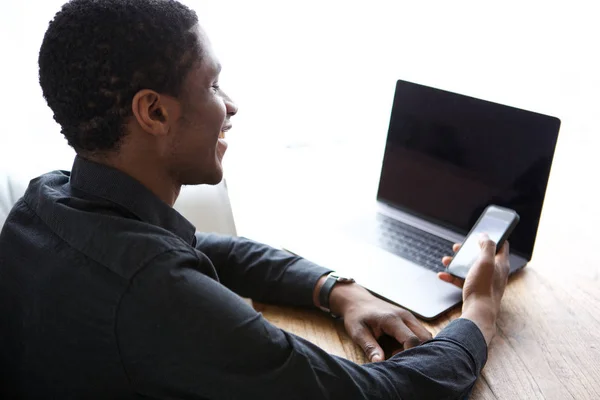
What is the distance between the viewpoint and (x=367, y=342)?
3.40 ft

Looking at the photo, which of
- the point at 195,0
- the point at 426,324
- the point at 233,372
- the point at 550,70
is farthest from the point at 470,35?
the point at 233,372

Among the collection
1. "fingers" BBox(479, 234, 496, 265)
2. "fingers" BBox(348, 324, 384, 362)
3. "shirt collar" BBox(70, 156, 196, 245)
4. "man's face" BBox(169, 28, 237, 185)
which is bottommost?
"fingers" BBox(348, 324, 384, 362)

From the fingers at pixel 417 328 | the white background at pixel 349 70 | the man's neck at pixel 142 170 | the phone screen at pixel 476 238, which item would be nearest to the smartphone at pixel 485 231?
the phone screen at pixel 476 238

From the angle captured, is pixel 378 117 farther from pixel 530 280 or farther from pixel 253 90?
pixel 530 280

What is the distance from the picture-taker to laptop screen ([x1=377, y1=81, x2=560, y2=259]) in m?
1.28

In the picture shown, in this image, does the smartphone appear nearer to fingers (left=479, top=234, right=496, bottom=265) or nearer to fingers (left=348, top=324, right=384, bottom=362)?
fingers (left=479, top=234, right=496, bottom=265)

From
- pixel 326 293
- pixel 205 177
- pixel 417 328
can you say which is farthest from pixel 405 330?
pixel 205 177

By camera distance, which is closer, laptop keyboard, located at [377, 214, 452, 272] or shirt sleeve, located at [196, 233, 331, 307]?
shirt sleeve, located at [196, 233, 331, 307]

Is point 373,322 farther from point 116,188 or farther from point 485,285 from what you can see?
point 116,188

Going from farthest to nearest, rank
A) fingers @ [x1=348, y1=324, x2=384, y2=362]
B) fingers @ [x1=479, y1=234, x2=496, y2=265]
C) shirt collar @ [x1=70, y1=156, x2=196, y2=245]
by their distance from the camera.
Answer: fingers @ [x1=479, y1=234, x2=496, y2=265] < fingers @ [x1=348, y1=324, x2=384, y2=362] < shirt collar @ [x1=70, y1=156, x2=196, y2=245]

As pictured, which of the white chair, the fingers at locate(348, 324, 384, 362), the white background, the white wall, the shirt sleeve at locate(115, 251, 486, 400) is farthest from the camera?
the white wall

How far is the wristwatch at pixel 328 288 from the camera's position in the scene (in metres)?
1.14

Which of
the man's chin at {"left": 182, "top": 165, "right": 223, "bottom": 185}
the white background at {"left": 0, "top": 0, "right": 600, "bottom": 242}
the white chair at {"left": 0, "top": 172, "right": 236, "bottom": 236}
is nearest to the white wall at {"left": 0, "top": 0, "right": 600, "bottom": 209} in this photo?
the white background at {"left": 0, "top": 0, "right": 600, "bottom": 242}

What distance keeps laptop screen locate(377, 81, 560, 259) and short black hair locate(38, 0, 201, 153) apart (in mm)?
654
